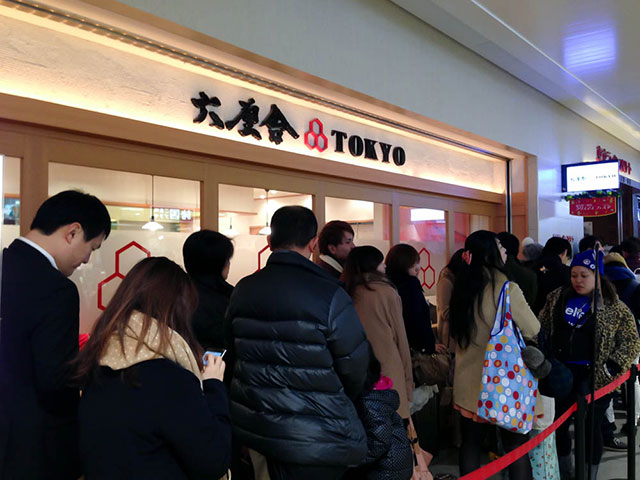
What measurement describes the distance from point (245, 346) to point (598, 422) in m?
2.66

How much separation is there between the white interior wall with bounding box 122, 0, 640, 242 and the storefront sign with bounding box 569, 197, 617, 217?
0.34 metres

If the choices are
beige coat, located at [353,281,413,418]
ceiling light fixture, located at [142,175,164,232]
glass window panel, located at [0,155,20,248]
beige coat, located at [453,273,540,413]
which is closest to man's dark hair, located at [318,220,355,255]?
beige coat, located at [353,281,413,418]

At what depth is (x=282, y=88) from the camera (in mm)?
4504

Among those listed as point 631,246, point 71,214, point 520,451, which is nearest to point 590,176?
point 631,246

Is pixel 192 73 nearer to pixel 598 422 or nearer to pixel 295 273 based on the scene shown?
pixel 295 273

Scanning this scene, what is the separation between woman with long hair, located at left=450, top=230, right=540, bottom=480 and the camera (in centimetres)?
286

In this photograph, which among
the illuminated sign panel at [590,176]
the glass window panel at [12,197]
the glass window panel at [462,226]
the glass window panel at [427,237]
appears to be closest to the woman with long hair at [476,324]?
the glass window panel at [12,197]

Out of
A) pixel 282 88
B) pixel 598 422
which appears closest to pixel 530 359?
pixel 598 422

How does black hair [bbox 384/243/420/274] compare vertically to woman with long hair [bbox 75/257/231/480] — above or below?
above

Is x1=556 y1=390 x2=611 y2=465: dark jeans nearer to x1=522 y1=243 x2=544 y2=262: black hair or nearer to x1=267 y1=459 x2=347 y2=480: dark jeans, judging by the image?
x1=267 y1=459 x2=347 y2=480: dark jeans

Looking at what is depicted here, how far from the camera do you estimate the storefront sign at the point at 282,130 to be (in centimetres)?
404

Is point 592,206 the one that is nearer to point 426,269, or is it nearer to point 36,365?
point 426,269

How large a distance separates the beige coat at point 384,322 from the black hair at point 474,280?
0.33 m

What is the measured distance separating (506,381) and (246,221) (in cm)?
248
